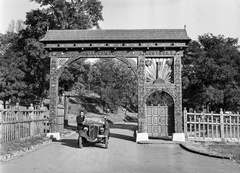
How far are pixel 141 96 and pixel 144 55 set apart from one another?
8.63 feet

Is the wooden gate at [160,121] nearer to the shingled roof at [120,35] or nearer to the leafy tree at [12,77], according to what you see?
the shingled roof at [120,35]

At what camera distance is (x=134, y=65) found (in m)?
18.5

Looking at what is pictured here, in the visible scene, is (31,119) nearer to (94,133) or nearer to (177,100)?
(94,133)

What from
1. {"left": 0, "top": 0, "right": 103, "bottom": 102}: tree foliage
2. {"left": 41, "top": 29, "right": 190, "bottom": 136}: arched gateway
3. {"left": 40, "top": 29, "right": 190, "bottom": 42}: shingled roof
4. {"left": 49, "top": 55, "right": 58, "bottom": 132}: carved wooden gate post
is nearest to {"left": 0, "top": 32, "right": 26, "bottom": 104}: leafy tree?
{"left": 0, "top": 0, "right": 103, "bottom": 102}: tree foliage

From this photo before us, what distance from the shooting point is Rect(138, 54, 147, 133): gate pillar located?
18.0m

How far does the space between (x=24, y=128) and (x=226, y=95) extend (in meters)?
16.3

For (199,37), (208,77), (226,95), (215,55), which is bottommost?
(226,95)

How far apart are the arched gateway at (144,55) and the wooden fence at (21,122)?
0.95 meters

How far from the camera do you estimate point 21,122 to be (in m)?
15.1

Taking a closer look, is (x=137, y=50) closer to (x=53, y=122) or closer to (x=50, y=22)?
(x=53, y=122)

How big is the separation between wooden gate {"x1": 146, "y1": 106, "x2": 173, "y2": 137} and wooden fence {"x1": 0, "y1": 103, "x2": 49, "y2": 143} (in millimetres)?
6997

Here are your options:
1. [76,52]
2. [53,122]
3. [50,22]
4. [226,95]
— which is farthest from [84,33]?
[226,95]

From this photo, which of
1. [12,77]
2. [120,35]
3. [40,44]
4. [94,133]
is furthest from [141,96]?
[12,77]

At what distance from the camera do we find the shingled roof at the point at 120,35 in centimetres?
1808
